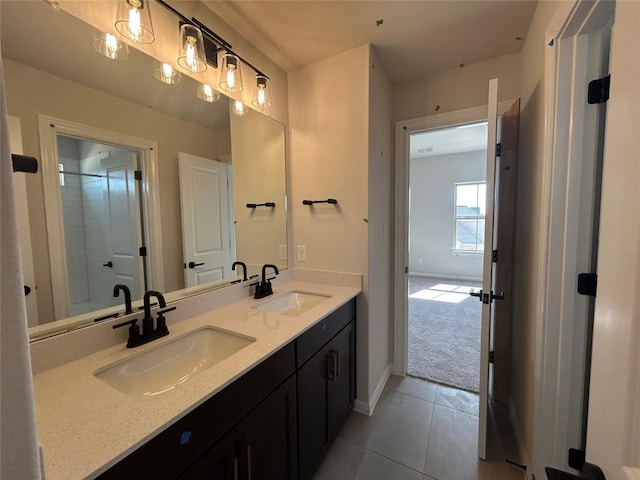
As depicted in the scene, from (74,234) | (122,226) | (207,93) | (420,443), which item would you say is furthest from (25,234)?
(420,443)

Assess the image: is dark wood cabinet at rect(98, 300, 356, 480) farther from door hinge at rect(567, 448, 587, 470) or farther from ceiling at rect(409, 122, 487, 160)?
ceiling at rect(409, 122, 487, 160)

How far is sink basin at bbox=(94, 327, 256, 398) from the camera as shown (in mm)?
973

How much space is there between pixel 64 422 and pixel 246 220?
130 cm

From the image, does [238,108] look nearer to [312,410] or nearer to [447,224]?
[312,410]

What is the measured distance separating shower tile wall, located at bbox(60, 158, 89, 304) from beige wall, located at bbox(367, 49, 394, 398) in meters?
1.48

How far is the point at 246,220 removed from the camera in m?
1.84

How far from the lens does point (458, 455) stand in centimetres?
161

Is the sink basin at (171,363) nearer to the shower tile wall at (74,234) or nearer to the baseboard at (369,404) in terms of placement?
the shower tile wall at (74,234)

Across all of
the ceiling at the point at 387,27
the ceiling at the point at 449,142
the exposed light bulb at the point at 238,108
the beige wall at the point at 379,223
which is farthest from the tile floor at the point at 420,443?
the ceiling at the point at 449,142

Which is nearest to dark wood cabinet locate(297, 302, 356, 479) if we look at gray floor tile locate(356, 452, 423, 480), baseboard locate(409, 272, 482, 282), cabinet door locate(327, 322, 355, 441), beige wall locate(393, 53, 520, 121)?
→ cabinet door locate(327, 322, 355, 441)

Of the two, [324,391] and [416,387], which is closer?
[324,391]

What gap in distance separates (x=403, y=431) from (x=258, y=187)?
1878 millimetres

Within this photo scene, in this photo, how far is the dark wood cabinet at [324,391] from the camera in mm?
1307

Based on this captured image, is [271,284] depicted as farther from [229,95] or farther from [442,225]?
[442,225]
